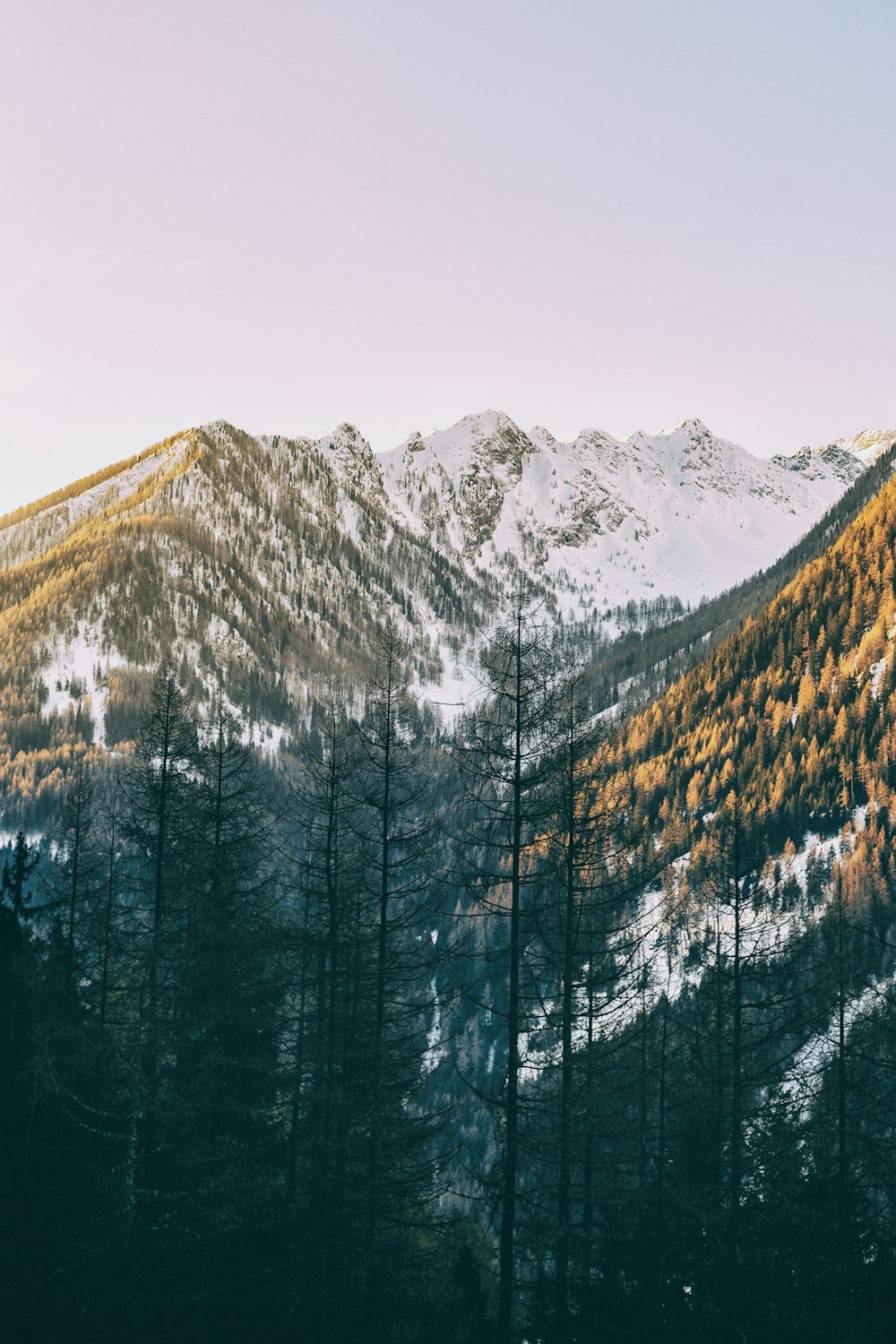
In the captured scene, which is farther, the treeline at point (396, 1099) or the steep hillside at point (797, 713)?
the steep hillside at point (797, 713)

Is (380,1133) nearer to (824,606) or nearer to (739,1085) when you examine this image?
(739,1085)

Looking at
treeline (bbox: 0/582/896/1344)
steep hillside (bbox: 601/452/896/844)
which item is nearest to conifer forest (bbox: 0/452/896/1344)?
treeline (bbox: 0/582/896/1344)

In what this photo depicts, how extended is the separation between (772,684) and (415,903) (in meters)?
115

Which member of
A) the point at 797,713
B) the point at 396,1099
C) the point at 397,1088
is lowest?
the point at 396,1099

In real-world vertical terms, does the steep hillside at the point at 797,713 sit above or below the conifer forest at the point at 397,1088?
above

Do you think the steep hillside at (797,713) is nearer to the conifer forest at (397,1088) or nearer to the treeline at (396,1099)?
the conifer forest at (397,1088)

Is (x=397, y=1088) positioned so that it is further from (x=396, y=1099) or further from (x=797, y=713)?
(x=797, y=713)

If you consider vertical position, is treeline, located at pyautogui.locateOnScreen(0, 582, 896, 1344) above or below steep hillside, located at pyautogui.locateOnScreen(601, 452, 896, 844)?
below

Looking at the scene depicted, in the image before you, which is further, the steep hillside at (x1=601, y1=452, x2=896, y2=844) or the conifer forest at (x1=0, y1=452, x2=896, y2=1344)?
the steep hillside at (x1=601, y1=452, x2=896, y2=844)

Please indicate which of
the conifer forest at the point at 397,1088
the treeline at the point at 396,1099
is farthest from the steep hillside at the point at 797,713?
the treeline at the point at 396,1099

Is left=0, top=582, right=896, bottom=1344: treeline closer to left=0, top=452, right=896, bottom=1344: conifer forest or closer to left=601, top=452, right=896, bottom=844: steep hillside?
left=0, top=452, right=896, bottom=1344: conifer forest

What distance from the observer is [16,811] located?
18162cm

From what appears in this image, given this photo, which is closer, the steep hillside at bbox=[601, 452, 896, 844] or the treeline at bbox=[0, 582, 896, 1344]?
the treeline at bbox=[0, 582, 896, 1344]

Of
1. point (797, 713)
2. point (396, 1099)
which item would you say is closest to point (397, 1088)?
point (396, 1099)
